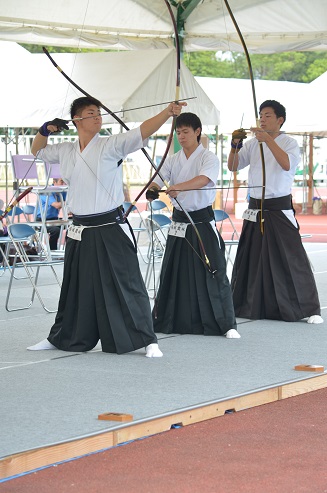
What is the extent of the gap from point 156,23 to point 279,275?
3531mm

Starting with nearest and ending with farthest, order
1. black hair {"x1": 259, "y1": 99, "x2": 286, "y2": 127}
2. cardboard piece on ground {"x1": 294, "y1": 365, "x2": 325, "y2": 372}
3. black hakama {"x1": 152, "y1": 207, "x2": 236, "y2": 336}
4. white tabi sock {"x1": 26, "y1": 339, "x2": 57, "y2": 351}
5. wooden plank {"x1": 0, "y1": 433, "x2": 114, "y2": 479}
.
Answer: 1. wooden plank {"x1": 0, "y1": 433, "x2": 114, "y2": 479}
2. cardboard piece on ground {"x1": 294, "y1": 365, "x2": 325, "y2": 372}
3. white tabi sock {"x1": 26, "y1": 339, "x2": 57, "y2": 351}
4. black hakama {"x1": 152, "y1": 207, "x2": 236, "y2": 336}
5. black hair {"x1": 259, "y1": 99, "x2": 286, "y2": 127}

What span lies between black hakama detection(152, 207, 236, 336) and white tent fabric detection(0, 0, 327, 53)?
124 inches

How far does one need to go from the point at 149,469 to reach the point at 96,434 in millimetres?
252

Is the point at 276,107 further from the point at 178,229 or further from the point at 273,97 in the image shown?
the point at 273,97

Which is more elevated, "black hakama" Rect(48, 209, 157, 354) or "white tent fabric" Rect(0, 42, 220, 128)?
"white tent fabric" Rect(0, 42, 220, 128)

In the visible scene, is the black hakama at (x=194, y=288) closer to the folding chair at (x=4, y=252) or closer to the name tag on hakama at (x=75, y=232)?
the name tag on hakama at (x=75, y=232)

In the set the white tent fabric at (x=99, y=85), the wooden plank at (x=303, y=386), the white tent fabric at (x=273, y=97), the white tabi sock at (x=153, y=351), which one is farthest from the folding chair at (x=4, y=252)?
the white tent fabric at (x=273, y=97)

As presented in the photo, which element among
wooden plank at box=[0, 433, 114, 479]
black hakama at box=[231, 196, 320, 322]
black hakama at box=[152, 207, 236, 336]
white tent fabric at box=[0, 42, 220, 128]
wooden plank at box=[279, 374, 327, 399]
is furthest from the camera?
white tent fabric at box=[0, 42, 220, 128]

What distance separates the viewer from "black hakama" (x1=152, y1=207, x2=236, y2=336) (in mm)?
5023

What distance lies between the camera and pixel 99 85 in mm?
8391

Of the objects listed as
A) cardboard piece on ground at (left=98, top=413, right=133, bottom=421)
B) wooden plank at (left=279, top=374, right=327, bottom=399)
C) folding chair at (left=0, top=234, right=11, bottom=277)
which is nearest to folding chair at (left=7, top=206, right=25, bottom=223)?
folding chair at (left=0, top=234, right=11, bottom=277)

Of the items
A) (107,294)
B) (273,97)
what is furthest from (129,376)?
(273,97)

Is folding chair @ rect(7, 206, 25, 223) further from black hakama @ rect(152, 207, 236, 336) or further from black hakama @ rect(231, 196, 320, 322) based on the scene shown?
black hakama @ rect(152, 207, 236, 336)

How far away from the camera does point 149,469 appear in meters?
2.82
